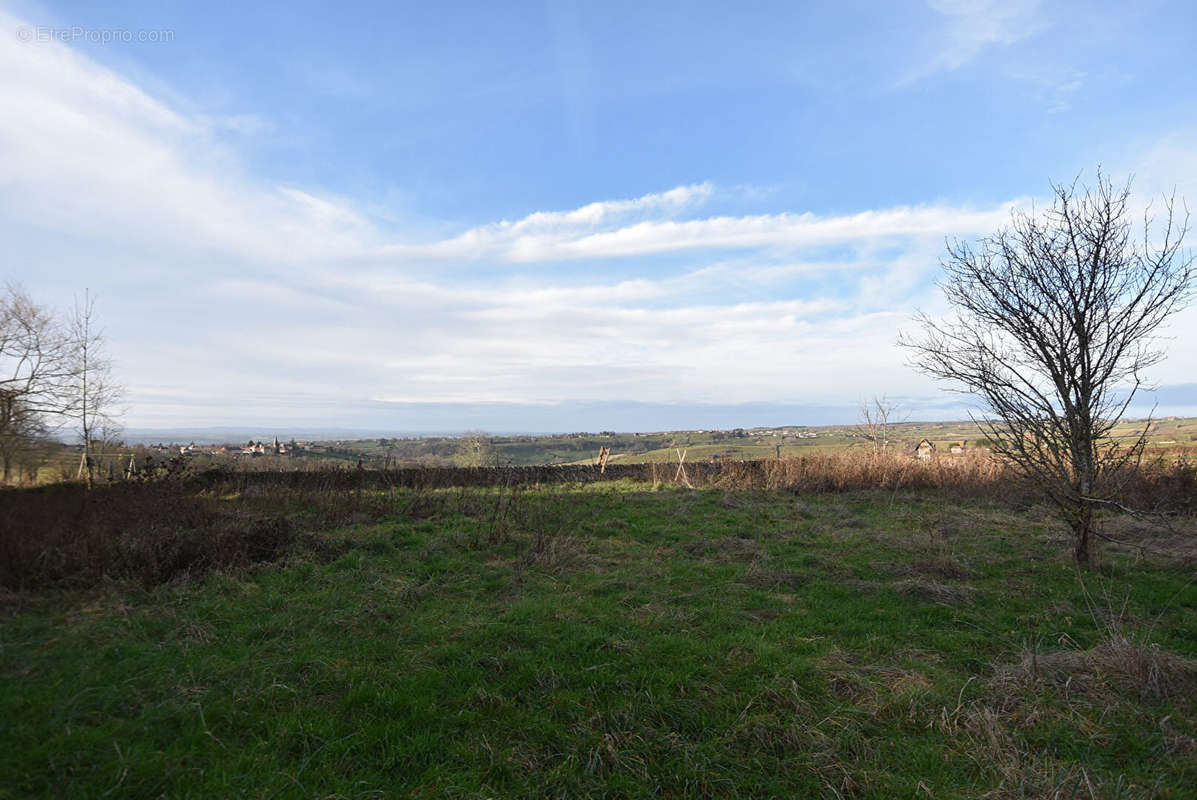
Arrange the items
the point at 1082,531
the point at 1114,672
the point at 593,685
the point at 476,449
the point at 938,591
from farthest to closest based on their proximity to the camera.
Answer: the point at 476,449 < the point at 1082,531 < the point at 938,591 < the point at 1114,672 < the point at 593,685

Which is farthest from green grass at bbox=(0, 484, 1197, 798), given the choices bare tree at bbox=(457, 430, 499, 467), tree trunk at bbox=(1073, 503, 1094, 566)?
bare tree at bbox=(457, 430, 499, 467)

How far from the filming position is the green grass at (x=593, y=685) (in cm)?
310

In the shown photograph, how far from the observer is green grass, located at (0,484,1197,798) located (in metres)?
3.10

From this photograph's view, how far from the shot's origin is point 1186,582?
6.73 meters

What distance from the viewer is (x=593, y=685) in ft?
13.3

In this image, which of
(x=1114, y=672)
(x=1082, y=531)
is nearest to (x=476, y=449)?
(x=1082, y=531)

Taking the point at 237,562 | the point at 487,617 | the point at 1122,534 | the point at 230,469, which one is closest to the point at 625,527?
the point at 487,617

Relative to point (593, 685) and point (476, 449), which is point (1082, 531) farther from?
point (476, 449)

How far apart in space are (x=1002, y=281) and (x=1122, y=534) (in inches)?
230

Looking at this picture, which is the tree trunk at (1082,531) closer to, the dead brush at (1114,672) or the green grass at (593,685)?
the green grass at (593,685)

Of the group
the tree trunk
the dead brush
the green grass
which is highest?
the tree trunk

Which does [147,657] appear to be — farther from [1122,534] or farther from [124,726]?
[1122,534]

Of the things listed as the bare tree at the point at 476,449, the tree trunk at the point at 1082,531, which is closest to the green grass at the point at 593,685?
the tree trunk at the point at 1082,531

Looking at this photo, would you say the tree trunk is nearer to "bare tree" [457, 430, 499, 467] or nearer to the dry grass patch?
the dry grass patch
